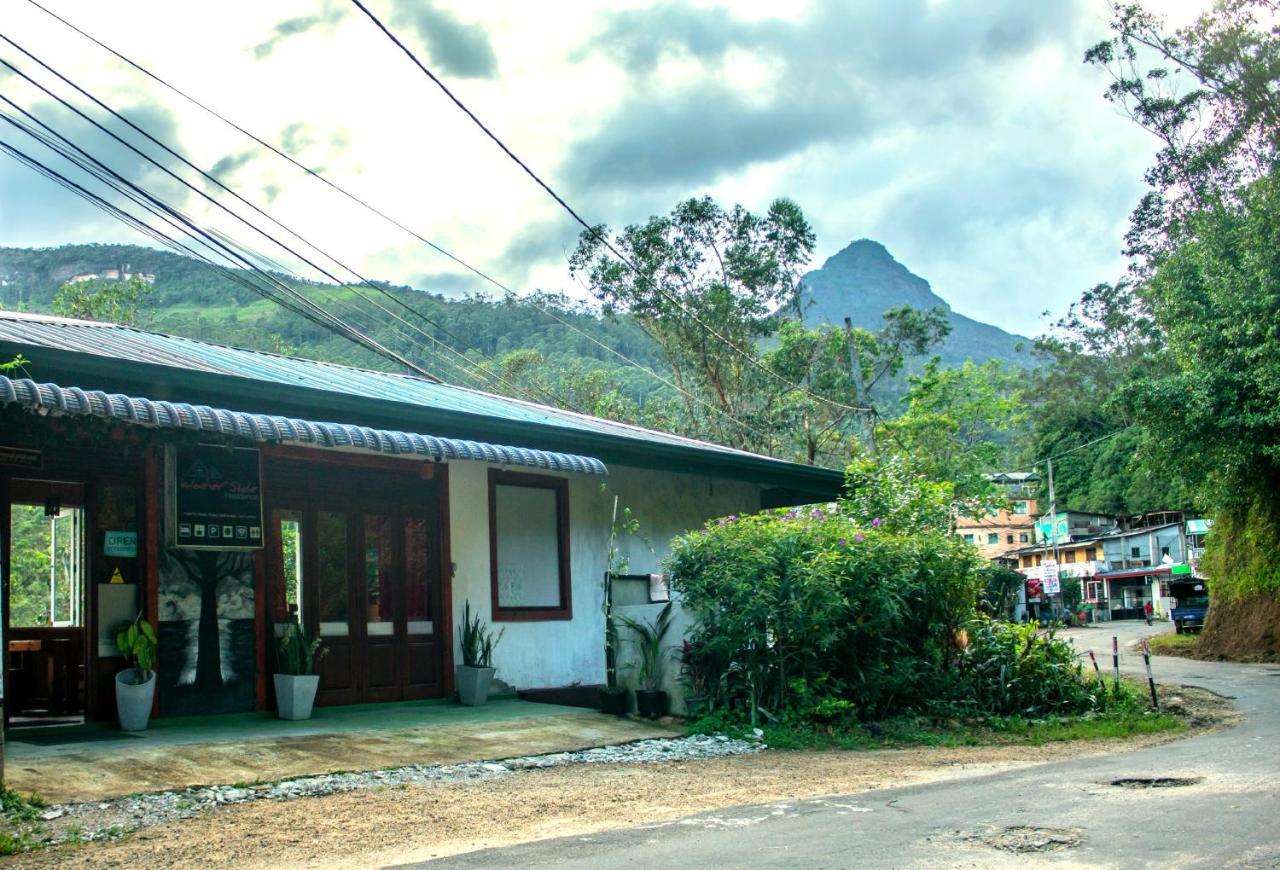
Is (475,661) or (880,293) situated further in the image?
(880,293)

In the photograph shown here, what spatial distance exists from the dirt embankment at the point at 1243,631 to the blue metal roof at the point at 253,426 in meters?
18.4

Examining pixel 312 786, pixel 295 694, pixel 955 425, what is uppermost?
pixel 955 425

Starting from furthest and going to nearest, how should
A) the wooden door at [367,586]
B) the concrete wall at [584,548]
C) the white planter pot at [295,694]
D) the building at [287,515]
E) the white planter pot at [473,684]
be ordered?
the concrete wall at [584,548] → the white planter pot at [473,684] → the wooden door at [367,586] → the white planter pot at [295,694] → the building at [287,515]

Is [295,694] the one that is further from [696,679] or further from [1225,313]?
[1225,313]

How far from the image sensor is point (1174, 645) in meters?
27.8

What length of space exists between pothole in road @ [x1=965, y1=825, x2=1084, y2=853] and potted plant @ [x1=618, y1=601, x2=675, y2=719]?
5.64 metres

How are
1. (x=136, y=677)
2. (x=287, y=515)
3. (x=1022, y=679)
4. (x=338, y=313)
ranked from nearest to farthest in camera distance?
1. (x=136, y=677)
2. (x=287, y=515)
3. (x=1022, y=679)
4. (x=338, y=313)

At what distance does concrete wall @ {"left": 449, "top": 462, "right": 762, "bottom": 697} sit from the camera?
479 inches

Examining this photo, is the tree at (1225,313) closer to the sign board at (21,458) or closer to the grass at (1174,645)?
the grass at (1174,645)

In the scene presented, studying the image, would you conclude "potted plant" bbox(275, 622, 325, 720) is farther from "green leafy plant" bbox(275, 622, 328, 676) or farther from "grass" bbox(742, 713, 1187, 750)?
"grass" bbox(742, 713, 1187, 750)

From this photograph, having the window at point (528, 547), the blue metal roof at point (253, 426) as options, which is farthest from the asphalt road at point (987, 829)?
the window at point (528, 547)

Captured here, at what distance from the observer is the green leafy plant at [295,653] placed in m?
10.1

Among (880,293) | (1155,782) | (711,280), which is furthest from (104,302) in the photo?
(880,293)

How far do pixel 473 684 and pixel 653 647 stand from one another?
1835 millimetres
